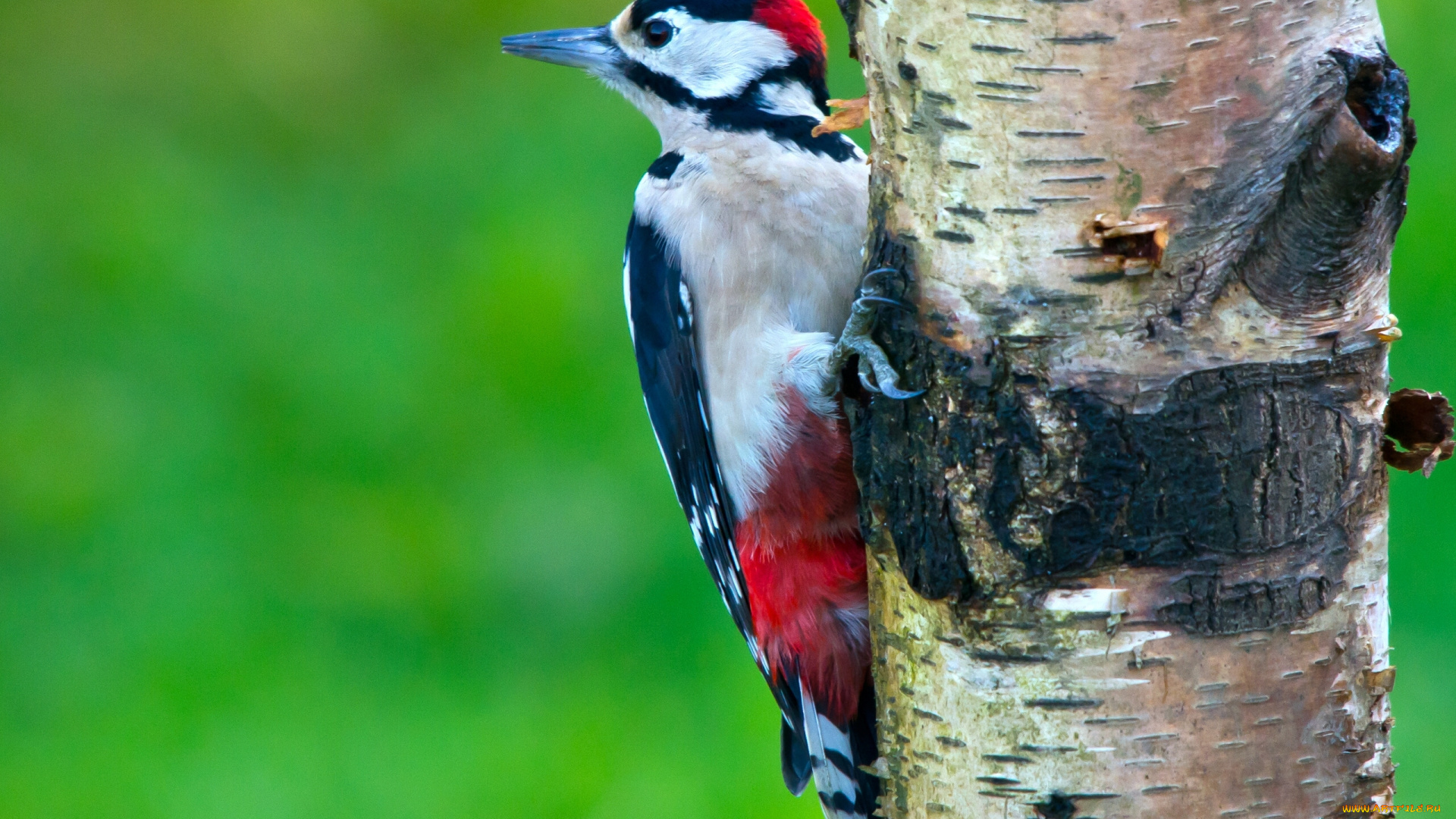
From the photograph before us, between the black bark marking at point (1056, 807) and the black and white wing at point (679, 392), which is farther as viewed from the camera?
the black and white wing at point (679, 392)

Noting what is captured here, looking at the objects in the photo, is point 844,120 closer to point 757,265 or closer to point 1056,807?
point 757,265

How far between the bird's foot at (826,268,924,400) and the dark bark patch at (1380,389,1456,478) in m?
0.65

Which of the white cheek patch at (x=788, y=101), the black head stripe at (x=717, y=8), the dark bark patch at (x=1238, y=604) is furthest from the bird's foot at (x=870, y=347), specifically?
the black head stripe at (x=717, y=8)

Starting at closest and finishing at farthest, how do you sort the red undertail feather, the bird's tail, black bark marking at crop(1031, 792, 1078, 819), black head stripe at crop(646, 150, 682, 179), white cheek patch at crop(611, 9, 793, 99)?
black bark marking at crop(1031, 792, 1078, 819), the red undertail feather, the bird's tail, black head stripe at crop(646, 150, 682, 179), white cheek patch at crop(611, 9, 793, 99)

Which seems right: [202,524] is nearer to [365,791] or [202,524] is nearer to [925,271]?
[365,791]

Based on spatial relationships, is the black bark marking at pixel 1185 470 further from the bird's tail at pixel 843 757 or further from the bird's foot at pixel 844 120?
the bird's tail at pixel 843 757

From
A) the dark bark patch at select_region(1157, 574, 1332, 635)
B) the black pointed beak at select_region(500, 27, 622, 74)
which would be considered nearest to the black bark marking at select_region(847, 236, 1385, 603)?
the dark bark patch at select_region(1157, 574, 1332, 635)

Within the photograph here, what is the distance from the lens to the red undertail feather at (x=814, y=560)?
257cm

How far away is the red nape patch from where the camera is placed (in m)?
2.99

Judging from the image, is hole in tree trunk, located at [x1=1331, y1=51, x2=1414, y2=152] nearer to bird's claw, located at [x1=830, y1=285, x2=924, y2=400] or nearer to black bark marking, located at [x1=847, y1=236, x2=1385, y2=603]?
black bark marking, located at [x1=847, y1=236, x2=1385, y2=603]

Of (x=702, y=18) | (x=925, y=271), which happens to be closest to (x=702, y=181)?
(x=702, y=18)

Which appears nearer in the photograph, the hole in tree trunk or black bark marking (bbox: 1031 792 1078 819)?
the hole in tree trunk

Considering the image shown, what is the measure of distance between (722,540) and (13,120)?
18.4 ft

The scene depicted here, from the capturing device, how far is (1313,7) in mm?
Answer: 1647
